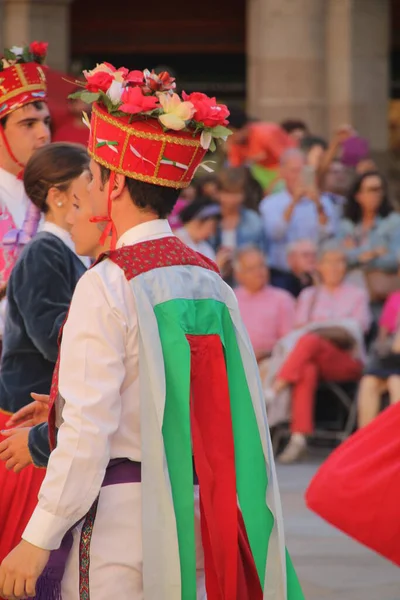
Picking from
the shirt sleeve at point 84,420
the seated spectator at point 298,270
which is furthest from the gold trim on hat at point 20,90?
the seated spectator at point 298,270

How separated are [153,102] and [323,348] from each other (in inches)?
259

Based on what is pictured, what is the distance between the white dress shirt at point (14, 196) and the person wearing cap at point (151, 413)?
1647mm

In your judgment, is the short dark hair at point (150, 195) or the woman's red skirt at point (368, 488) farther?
the woman's red skirt at point (368, 488)

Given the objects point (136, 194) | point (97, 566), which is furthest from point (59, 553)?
point (136, 194)

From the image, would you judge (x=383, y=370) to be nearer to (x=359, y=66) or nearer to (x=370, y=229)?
(x=370, y=229)

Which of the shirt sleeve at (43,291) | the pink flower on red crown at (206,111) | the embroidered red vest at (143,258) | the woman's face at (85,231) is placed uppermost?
the pink flower on red crown at (206,111)

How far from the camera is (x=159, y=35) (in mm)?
19516

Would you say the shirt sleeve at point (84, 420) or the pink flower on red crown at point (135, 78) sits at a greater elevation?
the pink flower on red crown at point (135, 78)

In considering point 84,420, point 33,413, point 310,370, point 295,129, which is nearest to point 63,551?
point 84,420

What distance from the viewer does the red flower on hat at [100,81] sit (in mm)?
3869

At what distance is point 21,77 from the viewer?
18.8 feet

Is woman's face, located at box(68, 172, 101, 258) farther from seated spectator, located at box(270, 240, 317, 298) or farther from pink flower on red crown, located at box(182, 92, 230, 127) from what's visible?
seated spectator, located at box(270, 240, 317, 298)

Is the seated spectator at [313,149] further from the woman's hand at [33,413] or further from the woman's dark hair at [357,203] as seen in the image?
the woman's hand at [33,413]

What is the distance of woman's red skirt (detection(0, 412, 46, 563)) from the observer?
4629mm
